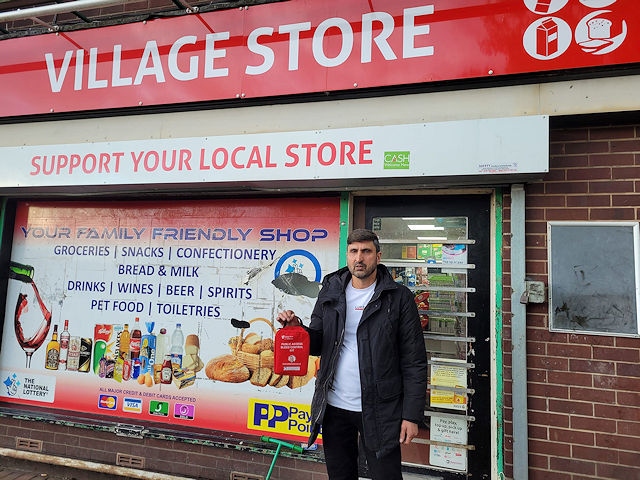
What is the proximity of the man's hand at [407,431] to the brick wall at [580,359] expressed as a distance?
1001 mm

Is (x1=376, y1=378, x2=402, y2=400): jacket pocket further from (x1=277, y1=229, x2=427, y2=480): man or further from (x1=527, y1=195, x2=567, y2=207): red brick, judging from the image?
(x1=527, y1=195, x2=567, y2=207): red brick

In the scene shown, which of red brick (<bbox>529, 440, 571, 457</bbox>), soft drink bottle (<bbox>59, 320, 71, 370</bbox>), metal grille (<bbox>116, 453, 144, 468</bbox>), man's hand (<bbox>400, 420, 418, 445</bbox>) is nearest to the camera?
man's hand (<bbox>400, 420, 418, 445</bbox>)

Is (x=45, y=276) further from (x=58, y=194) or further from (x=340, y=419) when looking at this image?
(x=340, y=419)

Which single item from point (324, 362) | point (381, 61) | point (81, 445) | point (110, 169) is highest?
→ point (381, 61)

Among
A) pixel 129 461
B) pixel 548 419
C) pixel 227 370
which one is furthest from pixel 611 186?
pixel 129 461

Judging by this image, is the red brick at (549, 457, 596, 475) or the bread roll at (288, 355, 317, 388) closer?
the red brick at (549, 457, 596, 475)

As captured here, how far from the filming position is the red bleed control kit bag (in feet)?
8.23

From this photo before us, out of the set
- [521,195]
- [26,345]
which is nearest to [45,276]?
[26,345]

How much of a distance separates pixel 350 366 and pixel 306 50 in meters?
2.55

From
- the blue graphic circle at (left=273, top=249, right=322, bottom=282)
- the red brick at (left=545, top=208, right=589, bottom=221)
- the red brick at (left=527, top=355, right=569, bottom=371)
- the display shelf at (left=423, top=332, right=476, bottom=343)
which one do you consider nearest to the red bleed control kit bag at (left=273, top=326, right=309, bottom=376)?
the blue graphic circle at (left=273, top=249, right=322, bottom=282)

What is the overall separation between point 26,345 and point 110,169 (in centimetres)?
209

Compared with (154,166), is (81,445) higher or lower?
lower

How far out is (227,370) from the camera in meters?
3.69

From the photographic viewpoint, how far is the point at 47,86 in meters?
4.17
